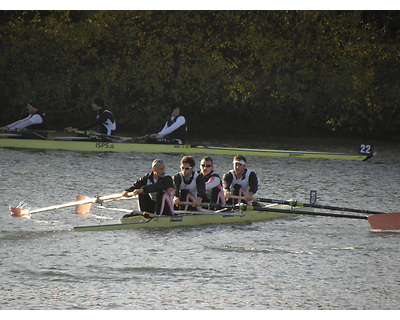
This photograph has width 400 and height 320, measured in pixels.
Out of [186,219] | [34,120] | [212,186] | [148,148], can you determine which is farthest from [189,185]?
[34,120]

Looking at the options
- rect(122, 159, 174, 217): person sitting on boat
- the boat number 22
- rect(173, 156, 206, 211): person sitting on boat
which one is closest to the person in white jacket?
the boat number 22

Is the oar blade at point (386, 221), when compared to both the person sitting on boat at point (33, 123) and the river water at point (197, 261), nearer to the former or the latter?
the river water at point (197, 261)

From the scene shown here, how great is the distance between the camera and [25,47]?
1423 inches

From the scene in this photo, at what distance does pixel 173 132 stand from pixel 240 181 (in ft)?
29.8

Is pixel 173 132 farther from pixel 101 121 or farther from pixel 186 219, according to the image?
pixel 186 219

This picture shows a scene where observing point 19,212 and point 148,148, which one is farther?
point 148,148

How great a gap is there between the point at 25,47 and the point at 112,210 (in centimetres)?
2018

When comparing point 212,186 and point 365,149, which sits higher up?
point 365,149

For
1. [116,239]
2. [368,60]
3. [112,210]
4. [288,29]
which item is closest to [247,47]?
[288,29]

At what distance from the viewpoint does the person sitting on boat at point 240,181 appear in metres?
16.4

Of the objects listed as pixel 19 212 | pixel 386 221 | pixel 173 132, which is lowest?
pixel 19 212

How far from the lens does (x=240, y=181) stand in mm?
16531

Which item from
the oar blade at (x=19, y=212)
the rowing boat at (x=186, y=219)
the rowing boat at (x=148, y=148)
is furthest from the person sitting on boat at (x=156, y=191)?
the rowing boat at (x=148, y=148)

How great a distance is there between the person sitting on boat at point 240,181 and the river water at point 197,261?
773 millimetres
